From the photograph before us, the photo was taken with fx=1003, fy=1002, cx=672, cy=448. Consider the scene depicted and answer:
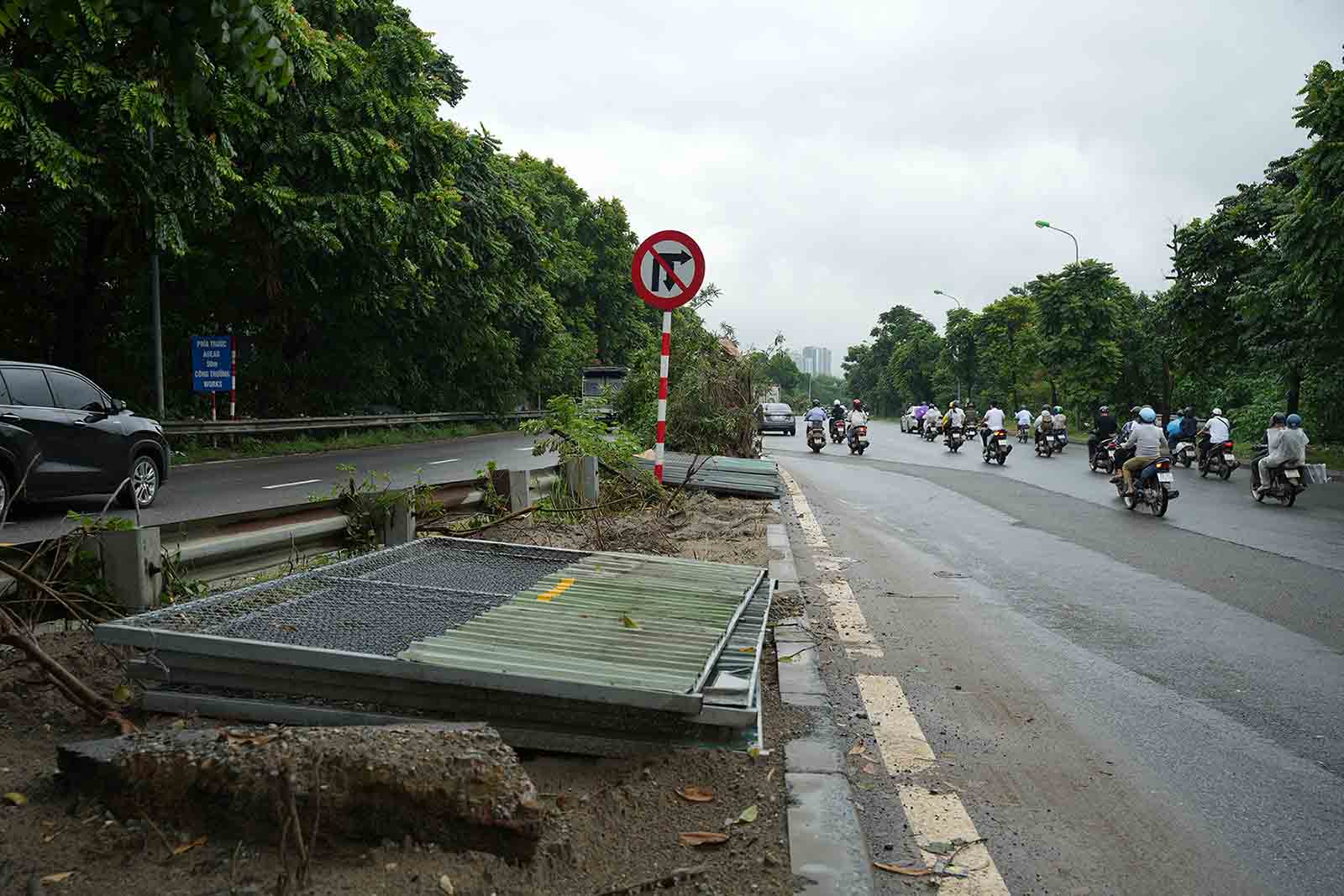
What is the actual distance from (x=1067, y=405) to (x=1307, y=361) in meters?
27.1

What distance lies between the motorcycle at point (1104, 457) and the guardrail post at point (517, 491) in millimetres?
16451

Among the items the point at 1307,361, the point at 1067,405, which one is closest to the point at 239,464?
the point at 1307,361

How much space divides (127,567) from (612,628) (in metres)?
2.13

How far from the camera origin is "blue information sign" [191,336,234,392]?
68.9 feet

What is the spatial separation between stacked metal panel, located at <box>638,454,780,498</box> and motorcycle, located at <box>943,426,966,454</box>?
771 inches

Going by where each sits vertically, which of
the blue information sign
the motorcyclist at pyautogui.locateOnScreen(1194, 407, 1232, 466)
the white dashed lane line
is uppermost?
the blue information sign

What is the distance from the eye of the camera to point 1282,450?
16141mm

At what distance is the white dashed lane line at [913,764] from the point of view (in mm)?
2916

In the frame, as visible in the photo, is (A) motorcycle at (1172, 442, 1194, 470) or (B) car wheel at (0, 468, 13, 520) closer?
(B) car wheel at (0, 468, 13, 520)

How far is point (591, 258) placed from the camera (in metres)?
53.2

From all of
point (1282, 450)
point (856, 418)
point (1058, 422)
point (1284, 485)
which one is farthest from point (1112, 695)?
point (1058, 422)

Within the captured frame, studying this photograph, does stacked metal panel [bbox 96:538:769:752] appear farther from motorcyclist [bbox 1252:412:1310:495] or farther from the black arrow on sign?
motorcyclist [bbox 1252:412:1310:495]

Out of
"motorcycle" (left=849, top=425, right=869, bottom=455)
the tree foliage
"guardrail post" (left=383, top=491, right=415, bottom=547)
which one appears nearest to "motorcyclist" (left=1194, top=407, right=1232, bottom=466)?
"motorcycle" (left=849, top=425, right=869, bottom=455)

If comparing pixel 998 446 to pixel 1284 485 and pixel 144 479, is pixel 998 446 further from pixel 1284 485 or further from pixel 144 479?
pixel 144 479
